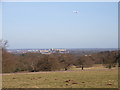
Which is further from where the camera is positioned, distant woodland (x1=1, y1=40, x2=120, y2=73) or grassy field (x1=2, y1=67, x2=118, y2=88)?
distant woodland (x1=1, y1=40, x2=120, y2=73)

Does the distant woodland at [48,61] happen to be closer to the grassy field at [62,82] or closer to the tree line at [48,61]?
the tree line at [48,61]

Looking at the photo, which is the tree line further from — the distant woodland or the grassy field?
the grassy field

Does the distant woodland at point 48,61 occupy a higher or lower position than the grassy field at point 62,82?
lower

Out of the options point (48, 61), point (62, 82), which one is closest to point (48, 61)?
point (48, 61)

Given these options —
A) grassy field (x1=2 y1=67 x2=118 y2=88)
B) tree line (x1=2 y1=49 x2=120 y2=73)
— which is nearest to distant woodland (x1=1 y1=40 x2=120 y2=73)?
tree line (x1=2 y1=49 x2=120 y2=73)

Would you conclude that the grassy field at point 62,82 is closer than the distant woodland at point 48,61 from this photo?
Yes

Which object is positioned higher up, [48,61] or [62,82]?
[62,82]

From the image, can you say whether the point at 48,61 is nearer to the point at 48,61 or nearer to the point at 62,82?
the point at 48,61

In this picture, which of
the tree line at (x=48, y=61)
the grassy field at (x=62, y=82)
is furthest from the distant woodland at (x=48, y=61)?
the grassy field at (x=62, y=82)

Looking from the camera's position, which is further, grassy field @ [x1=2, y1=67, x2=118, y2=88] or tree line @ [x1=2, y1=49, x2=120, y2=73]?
tree line @ [x1=2, y1=49, x2=120, y2=73]

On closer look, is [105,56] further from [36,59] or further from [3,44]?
[3,44]

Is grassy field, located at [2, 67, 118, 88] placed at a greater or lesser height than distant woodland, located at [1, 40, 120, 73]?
greater

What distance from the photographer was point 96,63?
1752 inches

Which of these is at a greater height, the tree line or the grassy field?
the grassy field
